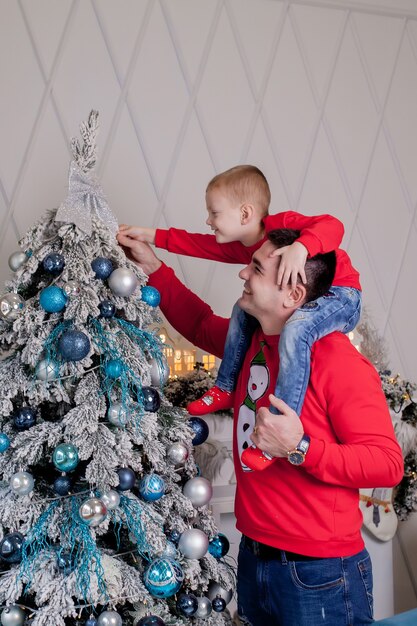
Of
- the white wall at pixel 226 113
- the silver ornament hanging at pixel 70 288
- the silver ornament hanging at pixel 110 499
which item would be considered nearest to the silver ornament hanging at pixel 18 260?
the silver ornament hanging at pixel 70 288

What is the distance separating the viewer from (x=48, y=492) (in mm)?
1369

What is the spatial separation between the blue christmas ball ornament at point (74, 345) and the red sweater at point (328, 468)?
0.41 meters

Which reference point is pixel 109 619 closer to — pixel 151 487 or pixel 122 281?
pixel 151 487

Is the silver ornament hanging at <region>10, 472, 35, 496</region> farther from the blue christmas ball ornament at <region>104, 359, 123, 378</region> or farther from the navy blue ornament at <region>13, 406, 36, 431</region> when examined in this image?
the blue christmas ball ornament at <region>104, 359, 123, 378</region>

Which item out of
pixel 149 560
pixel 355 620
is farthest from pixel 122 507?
pixel 355 620

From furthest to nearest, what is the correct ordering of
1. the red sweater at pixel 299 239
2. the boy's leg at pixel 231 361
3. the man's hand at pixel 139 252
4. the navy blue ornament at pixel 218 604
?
the man's hand at pixel 139 252
the boy's leg at pixel 231 361
the red sweater at pixel 299 239
the navy blue ornament at pixel 218 604

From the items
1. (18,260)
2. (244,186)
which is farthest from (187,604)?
(244,186)

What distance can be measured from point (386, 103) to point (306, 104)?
0.39m

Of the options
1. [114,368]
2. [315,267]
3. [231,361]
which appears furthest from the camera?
[231,361]

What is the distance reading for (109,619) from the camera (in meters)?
1.26

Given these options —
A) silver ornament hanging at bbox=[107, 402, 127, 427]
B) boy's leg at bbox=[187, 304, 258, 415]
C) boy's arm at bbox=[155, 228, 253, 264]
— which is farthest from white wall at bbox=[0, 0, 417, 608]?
silver ornament hanging at bbox=[107, 402, 127, 427]

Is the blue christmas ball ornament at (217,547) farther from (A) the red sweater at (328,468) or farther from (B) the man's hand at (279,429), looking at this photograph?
(B) the man's hand at (279,429)

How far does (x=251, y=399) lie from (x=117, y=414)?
0.33m

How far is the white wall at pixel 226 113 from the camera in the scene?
2506 mm
